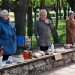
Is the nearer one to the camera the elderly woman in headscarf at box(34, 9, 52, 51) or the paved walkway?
the paved walkway

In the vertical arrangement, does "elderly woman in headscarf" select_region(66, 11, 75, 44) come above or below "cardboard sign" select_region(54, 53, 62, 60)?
above

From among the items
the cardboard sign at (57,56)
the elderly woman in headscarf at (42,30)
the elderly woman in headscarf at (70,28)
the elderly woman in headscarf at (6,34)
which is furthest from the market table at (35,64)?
the elderly woman in headscarf at (70,28)

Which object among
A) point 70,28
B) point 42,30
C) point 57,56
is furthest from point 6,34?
point 70,28

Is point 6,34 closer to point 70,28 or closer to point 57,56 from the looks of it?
point 57,56

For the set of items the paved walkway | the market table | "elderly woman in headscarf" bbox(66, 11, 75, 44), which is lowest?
the paved walkway

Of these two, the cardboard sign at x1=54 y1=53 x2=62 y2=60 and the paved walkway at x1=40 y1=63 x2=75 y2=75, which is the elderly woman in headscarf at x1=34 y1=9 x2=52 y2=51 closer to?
the cardboard sign at x1=54 y1=53 x2=62 y2=60

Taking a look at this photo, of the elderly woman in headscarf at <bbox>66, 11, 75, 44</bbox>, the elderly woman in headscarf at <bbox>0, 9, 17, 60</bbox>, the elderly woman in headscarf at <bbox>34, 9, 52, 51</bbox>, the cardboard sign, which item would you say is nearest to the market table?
the cardboard sign

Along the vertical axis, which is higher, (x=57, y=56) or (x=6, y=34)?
(x=6, y=34)

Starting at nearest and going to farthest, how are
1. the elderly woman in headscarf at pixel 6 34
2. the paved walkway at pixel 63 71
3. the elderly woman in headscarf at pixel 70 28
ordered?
the elderly woman in headscarf at pixel 6 34, the paved walkway at pixel 63 71, the elderly woman in headscarf at pixel 70 28

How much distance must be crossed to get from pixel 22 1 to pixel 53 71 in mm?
3943

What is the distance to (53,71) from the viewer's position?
904 cm

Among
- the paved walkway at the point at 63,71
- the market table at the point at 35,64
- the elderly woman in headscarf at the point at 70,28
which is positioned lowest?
the paved walkway at the point at 63,71

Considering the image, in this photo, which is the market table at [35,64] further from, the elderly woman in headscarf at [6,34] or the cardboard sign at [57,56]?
the elderly woman in headscarf at [6,34]

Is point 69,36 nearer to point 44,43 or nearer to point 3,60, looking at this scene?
point 44,43
